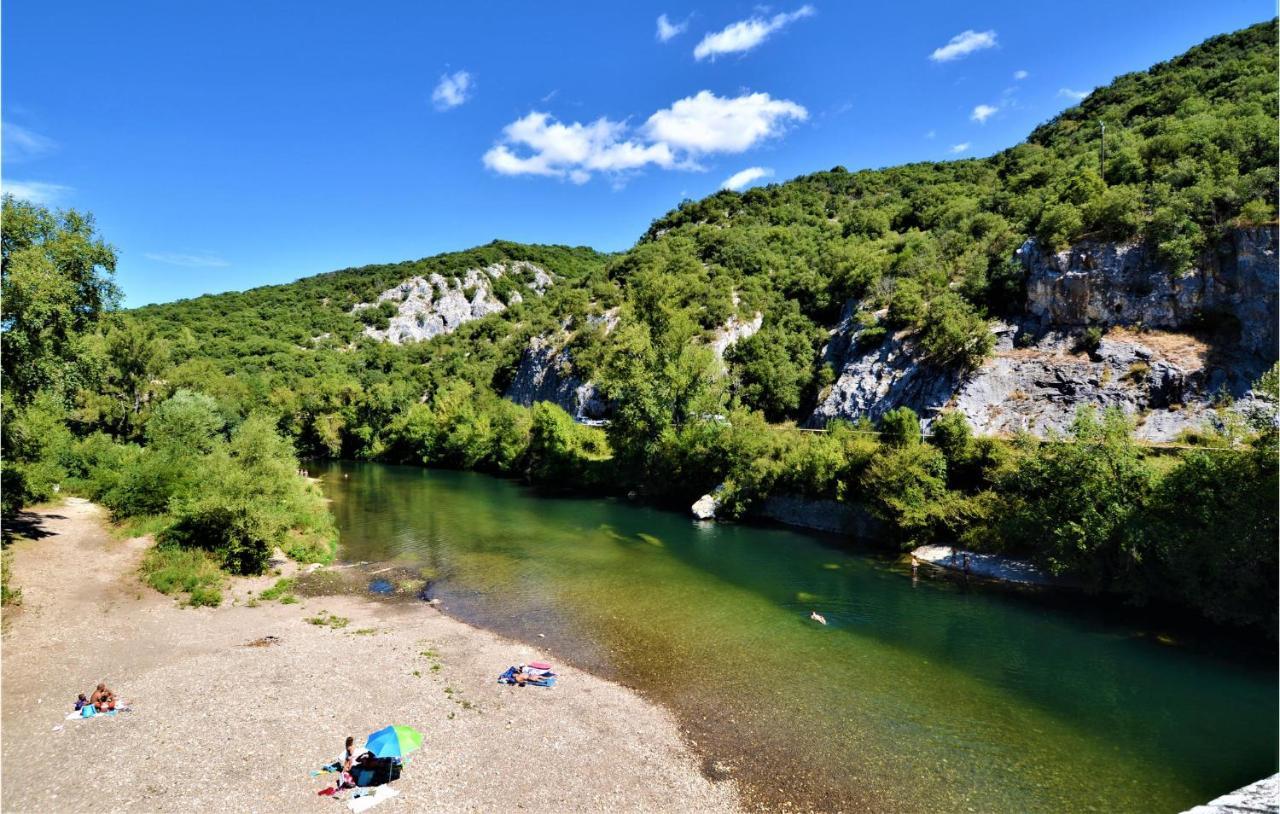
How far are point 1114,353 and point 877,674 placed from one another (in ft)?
134

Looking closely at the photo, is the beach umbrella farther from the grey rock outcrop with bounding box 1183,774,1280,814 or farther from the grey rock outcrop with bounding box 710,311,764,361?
the grey rock outcrop with bounding box 710,311,764,361

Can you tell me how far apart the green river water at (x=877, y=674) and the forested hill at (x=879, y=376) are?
15.7ft

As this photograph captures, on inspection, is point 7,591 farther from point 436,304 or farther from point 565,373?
point 436,304

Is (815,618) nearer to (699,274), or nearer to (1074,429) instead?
(1074,429)

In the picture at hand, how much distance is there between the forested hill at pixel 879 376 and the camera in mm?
24531

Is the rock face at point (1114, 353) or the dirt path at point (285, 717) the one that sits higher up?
the rock face at point (1114, 353)

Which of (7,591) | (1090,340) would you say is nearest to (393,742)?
(7,591)

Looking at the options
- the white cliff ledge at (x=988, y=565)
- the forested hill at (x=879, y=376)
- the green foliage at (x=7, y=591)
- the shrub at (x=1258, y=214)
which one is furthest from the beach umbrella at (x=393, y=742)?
the shrub at (x=1258, y=214)

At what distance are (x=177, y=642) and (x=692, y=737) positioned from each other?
17.7m

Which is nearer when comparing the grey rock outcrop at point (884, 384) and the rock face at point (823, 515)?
the rock face at point (823, 515)

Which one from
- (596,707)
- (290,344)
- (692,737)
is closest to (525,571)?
(596,707)

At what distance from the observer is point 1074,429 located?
1066 inches

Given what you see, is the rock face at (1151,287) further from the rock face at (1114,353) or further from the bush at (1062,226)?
the bush at (1062,226)

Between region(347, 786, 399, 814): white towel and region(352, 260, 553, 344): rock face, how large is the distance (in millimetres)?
136285
